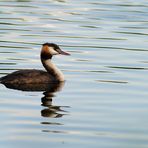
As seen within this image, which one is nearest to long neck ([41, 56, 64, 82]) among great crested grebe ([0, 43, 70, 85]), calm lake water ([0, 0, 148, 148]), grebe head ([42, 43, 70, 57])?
great crested grebe ([0, 43, 70, 85])

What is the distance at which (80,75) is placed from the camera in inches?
777

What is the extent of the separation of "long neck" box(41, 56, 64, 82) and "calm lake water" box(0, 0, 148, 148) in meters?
0.30

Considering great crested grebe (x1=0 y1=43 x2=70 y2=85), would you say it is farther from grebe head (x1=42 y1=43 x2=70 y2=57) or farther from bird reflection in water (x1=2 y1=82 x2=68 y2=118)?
bird reflection in water (x1=2 y1=82 x2=68 y2=118)

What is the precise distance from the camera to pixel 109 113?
14.9 meters

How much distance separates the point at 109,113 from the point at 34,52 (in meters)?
8.94

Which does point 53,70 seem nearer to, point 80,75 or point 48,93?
point 80,75

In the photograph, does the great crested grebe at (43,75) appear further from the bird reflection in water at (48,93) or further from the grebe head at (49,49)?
the bird reflection in water at (48,93)

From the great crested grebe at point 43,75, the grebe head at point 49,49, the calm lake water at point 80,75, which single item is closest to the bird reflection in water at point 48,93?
the calm lake water at point 80,75

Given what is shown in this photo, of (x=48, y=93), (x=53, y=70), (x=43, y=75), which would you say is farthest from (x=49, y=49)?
(x=48, y=93)

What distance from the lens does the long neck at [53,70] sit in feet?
63.6

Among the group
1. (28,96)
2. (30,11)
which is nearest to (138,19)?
(30,11)

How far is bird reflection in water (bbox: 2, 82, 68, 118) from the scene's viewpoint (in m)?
15.0

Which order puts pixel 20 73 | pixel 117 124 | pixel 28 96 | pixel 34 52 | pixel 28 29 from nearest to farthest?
pixel 117 124, pixel 28 96, pixel 20 73, pixel 34 52, pixel 28 29

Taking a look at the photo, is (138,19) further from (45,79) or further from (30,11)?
(45,79)
